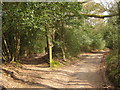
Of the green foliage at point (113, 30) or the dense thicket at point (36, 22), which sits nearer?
the dense thicket at point (36, 22)

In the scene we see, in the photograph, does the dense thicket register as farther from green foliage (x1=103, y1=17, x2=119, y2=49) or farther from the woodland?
green foliage (x1=103, y1=17, x2=119, y2=49)

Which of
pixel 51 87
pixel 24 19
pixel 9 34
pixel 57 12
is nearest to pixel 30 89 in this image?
pixel 51 87

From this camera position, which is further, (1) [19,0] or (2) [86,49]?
(2) [86,49]

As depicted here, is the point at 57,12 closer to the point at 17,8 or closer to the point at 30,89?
the point at 17,8

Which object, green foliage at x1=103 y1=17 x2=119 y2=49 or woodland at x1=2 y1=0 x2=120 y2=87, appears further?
green foliage at x1=103 y1=17 x2=119 y2=49

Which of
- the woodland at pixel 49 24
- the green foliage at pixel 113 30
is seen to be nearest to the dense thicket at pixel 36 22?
the woodland at pixel 49 24

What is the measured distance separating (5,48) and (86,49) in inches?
872

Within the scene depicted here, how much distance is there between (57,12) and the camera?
907 centimetres

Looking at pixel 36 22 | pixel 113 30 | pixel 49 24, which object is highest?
pixel 36 22

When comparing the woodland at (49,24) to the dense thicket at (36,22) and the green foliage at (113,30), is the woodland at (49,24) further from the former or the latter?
the green foliage at (113,30)

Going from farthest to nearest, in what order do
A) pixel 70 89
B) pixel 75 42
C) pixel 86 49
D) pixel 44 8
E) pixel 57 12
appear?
pixel 86 49, pixel 75 42, pixel 57 12, pixel 44 8, pixel 70 89

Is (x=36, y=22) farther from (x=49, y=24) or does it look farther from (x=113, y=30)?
(x=113, y=30)

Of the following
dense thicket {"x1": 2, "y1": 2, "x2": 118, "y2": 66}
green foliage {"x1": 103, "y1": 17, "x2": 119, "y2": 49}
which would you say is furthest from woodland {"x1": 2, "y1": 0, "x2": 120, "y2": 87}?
green foliage {"x1": 103, "y1": 17, "x2": 119, "y2": 49}

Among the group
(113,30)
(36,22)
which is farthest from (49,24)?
(113,30)
